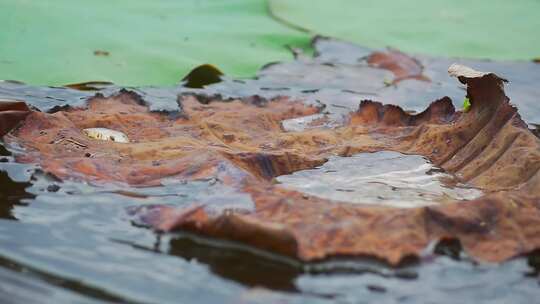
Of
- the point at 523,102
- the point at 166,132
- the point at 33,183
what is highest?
the point at 523,102

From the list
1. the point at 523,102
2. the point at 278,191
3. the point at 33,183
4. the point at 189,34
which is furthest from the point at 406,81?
the point at 33,183

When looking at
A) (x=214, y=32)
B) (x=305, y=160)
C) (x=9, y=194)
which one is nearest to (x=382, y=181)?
(x=305, y=160)

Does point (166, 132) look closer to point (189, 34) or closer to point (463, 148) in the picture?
point (463, 148)

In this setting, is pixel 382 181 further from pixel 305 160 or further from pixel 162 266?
pixel 162 266

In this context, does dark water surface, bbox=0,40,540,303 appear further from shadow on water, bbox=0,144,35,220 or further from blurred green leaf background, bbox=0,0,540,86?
blurred green leaf background, bbox=0,0,540,86

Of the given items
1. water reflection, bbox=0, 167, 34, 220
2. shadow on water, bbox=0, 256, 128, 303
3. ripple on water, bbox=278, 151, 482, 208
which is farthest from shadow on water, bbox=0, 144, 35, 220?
ripple on water, bbox=278, 151, 482, 208

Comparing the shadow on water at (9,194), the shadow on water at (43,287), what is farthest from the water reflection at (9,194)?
the shadow on water at (43,287)

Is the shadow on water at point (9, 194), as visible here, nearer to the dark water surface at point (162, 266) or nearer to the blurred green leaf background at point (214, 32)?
the dark water surface at point (162, 266)
